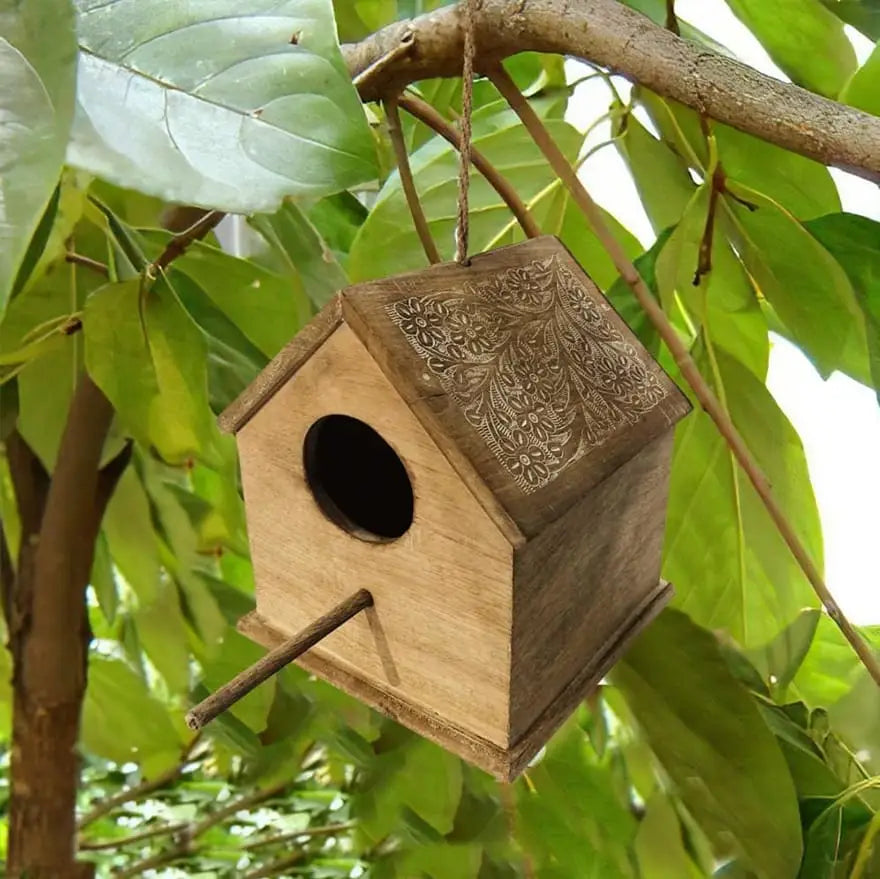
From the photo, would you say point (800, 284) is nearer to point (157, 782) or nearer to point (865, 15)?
point (865, 15)

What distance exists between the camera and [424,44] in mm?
394

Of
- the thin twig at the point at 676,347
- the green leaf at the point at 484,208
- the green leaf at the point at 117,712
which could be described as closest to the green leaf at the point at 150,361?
the green leaf at the point at 484,208

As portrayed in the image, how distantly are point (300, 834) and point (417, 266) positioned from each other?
79cm

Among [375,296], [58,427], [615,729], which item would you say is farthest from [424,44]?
[615,729]

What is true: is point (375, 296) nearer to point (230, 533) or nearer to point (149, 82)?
point (149, 82)

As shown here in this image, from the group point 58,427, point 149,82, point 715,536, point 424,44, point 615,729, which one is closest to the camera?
point 149,82

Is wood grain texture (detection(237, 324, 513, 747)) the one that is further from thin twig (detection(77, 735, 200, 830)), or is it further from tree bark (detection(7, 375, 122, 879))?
thin twig (detection(77, 735, 200, 830))

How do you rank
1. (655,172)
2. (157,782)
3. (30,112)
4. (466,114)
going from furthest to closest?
(157,782) → (655,172) → (466,114) → (30,112)

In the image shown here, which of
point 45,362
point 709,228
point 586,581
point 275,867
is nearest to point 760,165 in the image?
point 709,228

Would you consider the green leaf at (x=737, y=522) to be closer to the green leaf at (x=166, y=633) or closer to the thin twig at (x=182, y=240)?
the thin twig at (x=182, y=240)

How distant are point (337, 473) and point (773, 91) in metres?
0.27

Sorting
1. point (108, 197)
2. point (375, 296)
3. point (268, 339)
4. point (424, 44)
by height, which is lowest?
point (375, 296)

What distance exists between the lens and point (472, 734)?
1.25 ft

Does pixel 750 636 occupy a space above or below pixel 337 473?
below
